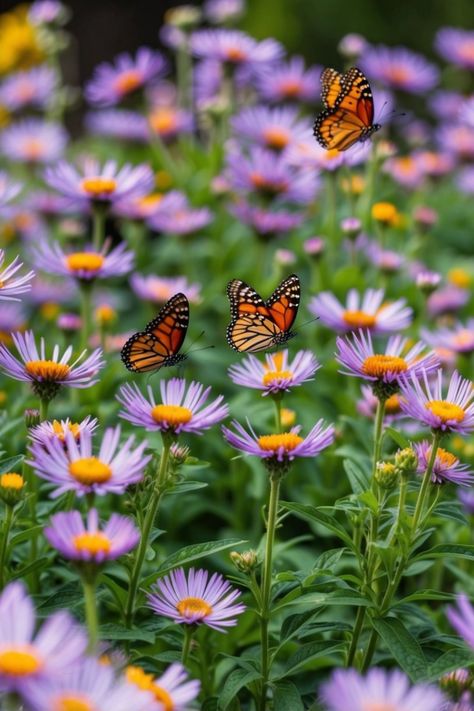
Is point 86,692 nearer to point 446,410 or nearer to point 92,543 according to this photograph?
point 92,543

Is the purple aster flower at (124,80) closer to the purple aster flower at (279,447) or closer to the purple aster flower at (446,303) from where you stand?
the purple aster flower at (446,303)

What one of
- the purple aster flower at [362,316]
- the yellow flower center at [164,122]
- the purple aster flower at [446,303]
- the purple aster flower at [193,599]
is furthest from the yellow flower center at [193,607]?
the yellow flower center at [164,122]

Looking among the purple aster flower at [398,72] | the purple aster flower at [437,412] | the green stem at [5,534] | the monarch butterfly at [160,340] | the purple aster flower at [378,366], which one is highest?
the purple aster flower at [398,72]

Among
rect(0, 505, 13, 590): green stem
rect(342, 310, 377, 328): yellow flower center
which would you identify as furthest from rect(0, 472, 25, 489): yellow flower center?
rect(342, 310, 377, 328): yellow flower center

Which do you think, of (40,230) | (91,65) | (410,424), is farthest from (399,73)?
(91,65)

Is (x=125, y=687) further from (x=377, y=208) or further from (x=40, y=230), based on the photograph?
(x=40, y=230)

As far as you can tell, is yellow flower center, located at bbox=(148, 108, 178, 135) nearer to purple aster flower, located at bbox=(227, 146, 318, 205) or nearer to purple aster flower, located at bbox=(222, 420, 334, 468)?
purple aster flower, located at bbox=(227, 146, 318, 205)
